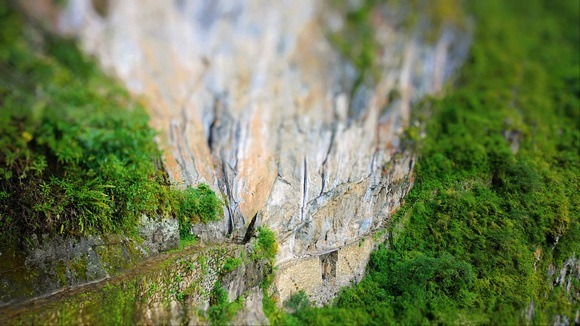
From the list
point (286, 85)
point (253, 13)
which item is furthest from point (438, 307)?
point (253, 13)

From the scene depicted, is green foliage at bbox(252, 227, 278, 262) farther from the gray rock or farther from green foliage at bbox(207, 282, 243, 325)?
the gray rock

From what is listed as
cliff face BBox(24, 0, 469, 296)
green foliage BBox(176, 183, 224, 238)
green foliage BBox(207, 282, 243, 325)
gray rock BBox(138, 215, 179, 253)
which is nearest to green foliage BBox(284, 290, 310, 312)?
cliff face BBox(24, 0, 469, 296)

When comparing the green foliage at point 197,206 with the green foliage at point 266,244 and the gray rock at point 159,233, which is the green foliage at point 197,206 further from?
the green foliage at point 266,244

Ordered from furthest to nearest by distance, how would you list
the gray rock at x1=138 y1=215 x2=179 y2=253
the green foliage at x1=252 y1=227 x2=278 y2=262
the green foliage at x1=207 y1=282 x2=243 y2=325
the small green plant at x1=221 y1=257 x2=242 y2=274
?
the green foliage at x1=252 y1=227 x2=278 y2=262 < the small green plant at x1=221 y1=257 x2=242 y2=274 < the green foliage at x1=207 y1=282 x2=243 y2=325 < the gray rock at x1=138 y1=215 x2=179 y2=253

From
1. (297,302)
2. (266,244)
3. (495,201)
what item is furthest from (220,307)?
(495,201)

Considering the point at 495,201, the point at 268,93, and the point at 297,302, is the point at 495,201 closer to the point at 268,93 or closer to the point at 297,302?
the point at 297,302

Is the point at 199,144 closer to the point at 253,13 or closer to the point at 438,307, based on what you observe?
the point at 253,13
